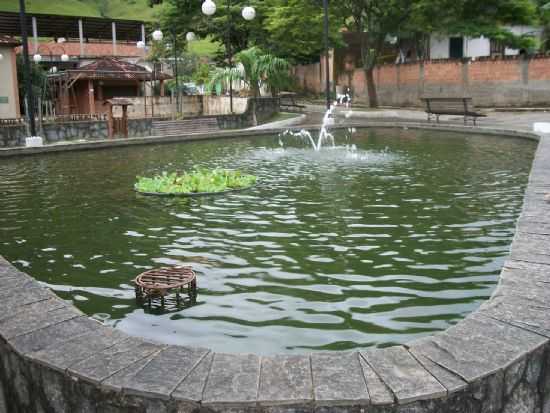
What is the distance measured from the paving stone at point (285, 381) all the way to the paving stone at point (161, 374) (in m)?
0.42

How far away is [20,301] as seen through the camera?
14.0ft

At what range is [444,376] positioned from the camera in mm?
3094

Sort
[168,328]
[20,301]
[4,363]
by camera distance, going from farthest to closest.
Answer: [168,328] → [20,301] → [4,363]

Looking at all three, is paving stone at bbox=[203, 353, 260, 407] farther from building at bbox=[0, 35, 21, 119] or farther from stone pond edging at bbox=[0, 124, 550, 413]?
building at bbox=[0, 35, 21, 119]

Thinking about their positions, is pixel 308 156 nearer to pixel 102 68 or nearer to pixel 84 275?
pixel 84 275

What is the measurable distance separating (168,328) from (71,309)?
2.82 ft

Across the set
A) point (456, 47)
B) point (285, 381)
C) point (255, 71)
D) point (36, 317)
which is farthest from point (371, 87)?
point (285, 381)

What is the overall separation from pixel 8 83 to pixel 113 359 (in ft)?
99.6

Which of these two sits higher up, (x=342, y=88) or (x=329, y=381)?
(x=342, y=88)

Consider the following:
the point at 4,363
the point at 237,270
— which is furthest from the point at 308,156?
the point at 4,363

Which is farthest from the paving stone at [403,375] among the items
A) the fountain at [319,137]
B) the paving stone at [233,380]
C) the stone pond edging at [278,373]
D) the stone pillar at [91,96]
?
the stone pillar at [91,96]

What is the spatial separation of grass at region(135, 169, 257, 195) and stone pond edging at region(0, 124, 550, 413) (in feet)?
20.4

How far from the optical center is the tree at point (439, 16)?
1163 inches

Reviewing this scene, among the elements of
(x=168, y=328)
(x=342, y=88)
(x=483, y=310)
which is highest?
(x=342, y=88)
